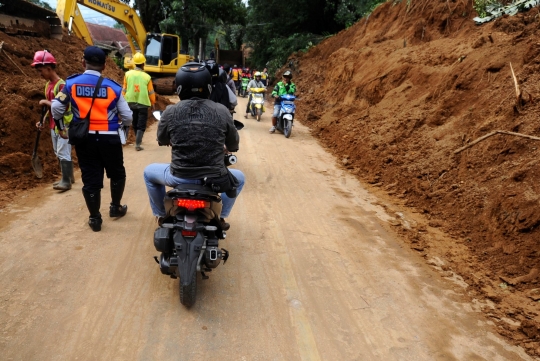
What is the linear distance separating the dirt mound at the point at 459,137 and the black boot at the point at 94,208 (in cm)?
371

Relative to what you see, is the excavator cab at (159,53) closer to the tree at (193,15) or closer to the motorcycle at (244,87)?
the motorcycle at (244,87)

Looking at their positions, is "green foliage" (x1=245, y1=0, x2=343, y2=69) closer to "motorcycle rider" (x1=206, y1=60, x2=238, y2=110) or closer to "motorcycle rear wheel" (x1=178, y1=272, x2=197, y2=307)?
"motorcycle rider" (x1=206, y1=60, x2=238, y2=110)

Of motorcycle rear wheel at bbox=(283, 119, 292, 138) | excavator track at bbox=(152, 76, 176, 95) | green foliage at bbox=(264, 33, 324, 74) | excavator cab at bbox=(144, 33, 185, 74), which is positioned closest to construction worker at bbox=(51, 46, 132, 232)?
motorcycle rear wheel at bbox=(283, 119, 292, 138)

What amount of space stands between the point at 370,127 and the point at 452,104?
212cm

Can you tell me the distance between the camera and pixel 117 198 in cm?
535

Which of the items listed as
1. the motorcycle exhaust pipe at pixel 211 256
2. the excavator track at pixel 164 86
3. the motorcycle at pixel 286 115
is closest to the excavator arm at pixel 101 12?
the excavator track at pixel 164 86

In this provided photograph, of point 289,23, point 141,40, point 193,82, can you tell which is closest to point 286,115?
point 193,82

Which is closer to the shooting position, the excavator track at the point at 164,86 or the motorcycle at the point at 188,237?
the motorcycle at the point at 188,237

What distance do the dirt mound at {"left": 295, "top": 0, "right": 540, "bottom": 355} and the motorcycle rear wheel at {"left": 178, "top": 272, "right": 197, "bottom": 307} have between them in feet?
8.45

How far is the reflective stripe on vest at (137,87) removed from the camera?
8.69 metres

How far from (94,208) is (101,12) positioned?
13690mm

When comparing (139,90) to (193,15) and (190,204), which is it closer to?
(190,204)

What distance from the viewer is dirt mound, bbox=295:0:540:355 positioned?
15.3ft

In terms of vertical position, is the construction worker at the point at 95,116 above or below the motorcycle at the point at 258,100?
above
